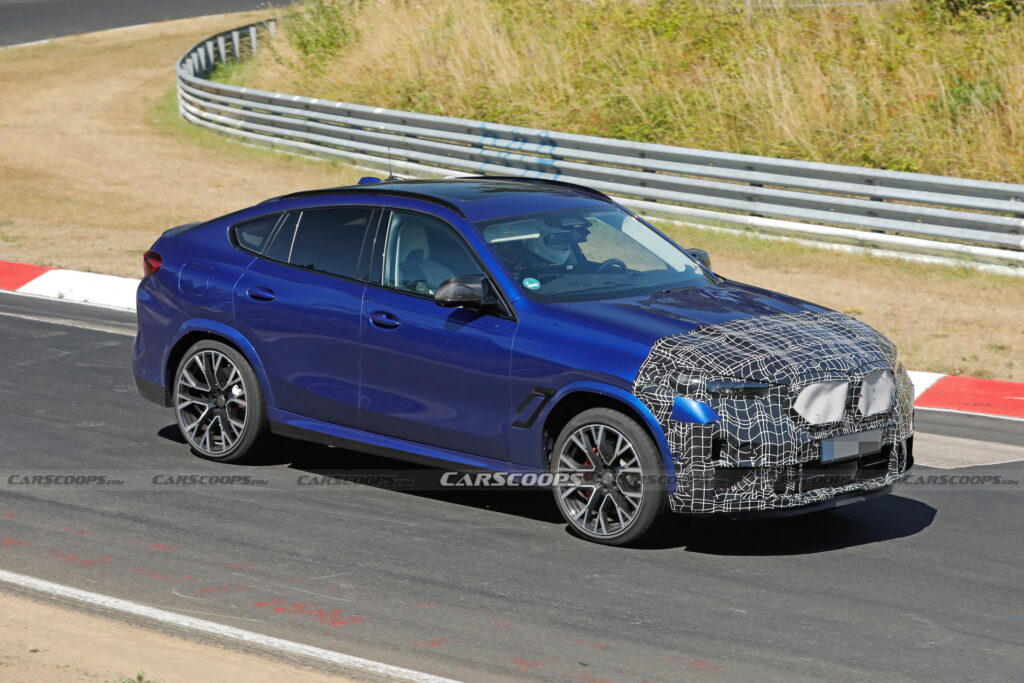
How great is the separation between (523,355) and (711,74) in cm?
1692

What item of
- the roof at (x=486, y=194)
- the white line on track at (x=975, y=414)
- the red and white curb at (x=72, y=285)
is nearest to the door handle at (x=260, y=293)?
the roof at (x=486, y=194)

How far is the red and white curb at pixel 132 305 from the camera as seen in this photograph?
36.1 feet

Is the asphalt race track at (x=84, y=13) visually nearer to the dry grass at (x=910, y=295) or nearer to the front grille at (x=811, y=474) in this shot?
the dry grass at (x=910, y=295)

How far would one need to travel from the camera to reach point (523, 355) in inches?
283

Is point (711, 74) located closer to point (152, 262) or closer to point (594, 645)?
point (152, 262)

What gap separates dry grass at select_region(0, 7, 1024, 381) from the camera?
46.2 ft

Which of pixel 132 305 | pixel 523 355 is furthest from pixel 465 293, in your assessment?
pixel 132 305

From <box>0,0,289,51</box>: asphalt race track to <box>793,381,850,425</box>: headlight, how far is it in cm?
3814

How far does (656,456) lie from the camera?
6773 mm

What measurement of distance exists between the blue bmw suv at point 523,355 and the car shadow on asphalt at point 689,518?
1.27ft

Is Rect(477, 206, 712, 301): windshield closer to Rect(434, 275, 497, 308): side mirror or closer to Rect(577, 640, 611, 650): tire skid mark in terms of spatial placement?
Rect(434, 275, 497, 308): side mirror

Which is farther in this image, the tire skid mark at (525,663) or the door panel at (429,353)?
the door panel at (429,353)

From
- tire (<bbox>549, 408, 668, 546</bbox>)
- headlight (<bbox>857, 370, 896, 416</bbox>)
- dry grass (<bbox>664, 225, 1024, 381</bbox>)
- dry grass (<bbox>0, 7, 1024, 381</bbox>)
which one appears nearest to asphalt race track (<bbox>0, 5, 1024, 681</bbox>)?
tire (<bbox>549, 408, 668, 546</bbox>)

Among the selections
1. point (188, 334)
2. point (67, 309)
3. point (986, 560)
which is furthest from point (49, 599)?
point (67, 309)
